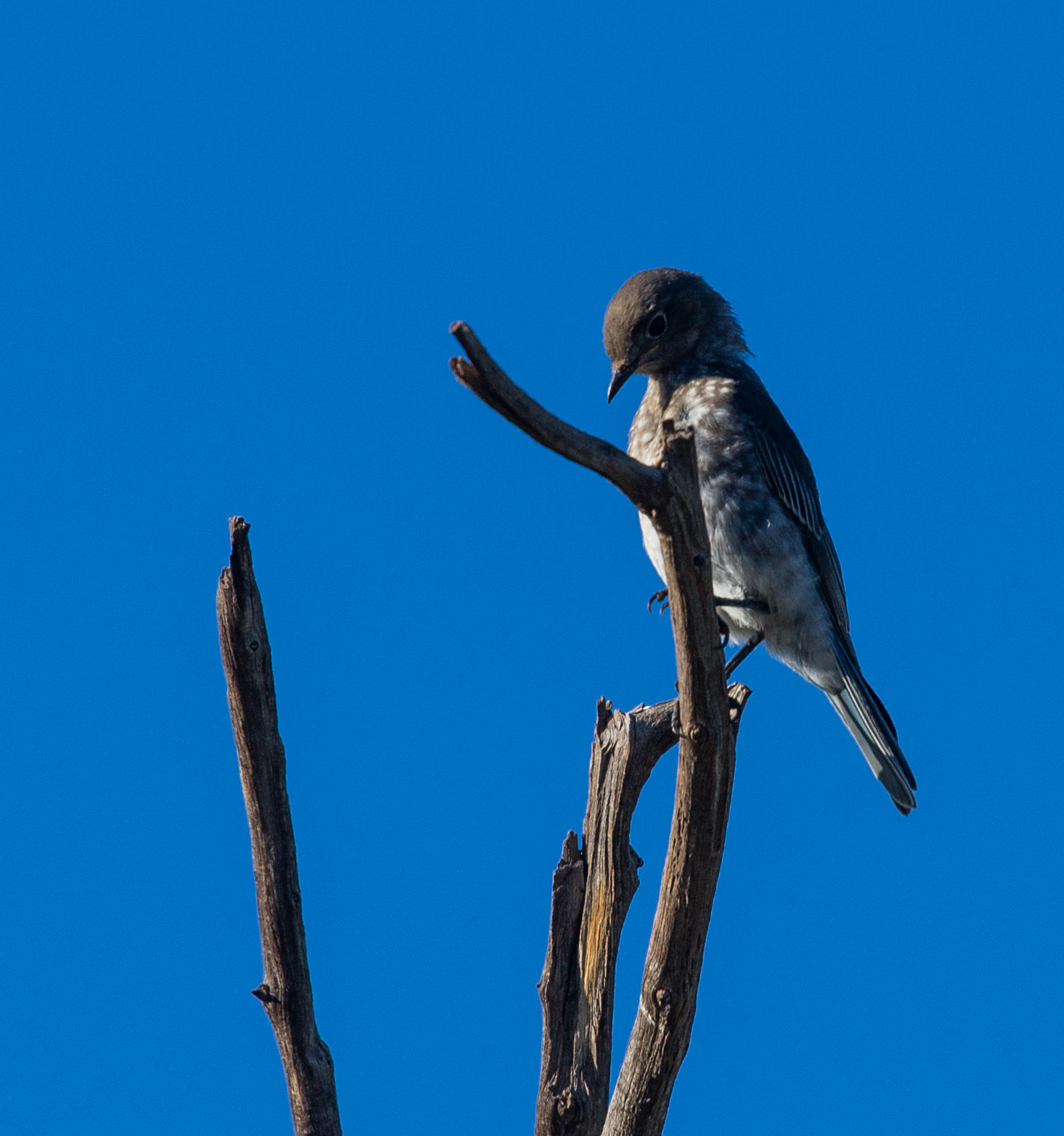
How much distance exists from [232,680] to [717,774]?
1919 mm

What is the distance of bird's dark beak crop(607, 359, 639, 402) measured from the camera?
7.19 metres

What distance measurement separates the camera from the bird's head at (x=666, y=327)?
7184 millimetres

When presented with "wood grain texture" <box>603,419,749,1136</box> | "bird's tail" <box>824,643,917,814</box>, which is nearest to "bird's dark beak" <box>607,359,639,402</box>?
"bird's tail" <box>824,643,917,814</box>

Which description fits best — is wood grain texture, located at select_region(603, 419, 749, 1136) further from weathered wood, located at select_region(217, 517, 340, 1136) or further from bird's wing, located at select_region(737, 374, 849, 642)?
bird's wing, located at select_region(737, 374, 849, 642)

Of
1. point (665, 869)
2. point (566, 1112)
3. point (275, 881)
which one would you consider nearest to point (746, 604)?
point (665, 869)

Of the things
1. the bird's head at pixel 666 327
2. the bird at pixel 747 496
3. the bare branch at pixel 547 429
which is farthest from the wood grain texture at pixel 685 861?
the bird's head at pixel 666 327

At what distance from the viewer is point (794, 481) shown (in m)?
7.02

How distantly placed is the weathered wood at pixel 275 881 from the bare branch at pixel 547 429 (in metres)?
1.55

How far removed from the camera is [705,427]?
22.8 feet

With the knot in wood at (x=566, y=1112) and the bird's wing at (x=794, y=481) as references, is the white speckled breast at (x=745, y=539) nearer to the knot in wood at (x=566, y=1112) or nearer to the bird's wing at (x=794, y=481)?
the bird's wing at (x=794, y=481)

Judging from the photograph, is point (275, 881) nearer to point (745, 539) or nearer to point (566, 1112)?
point (566, 1112)

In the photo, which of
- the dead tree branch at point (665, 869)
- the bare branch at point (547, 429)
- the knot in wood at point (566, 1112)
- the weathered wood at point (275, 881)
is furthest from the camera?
the knot in wood at point (566, 1112)

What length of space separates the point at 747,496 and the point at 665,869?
231 centimetres

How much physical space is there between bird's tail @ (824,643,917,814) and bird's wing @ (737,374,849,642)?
0.68ft
